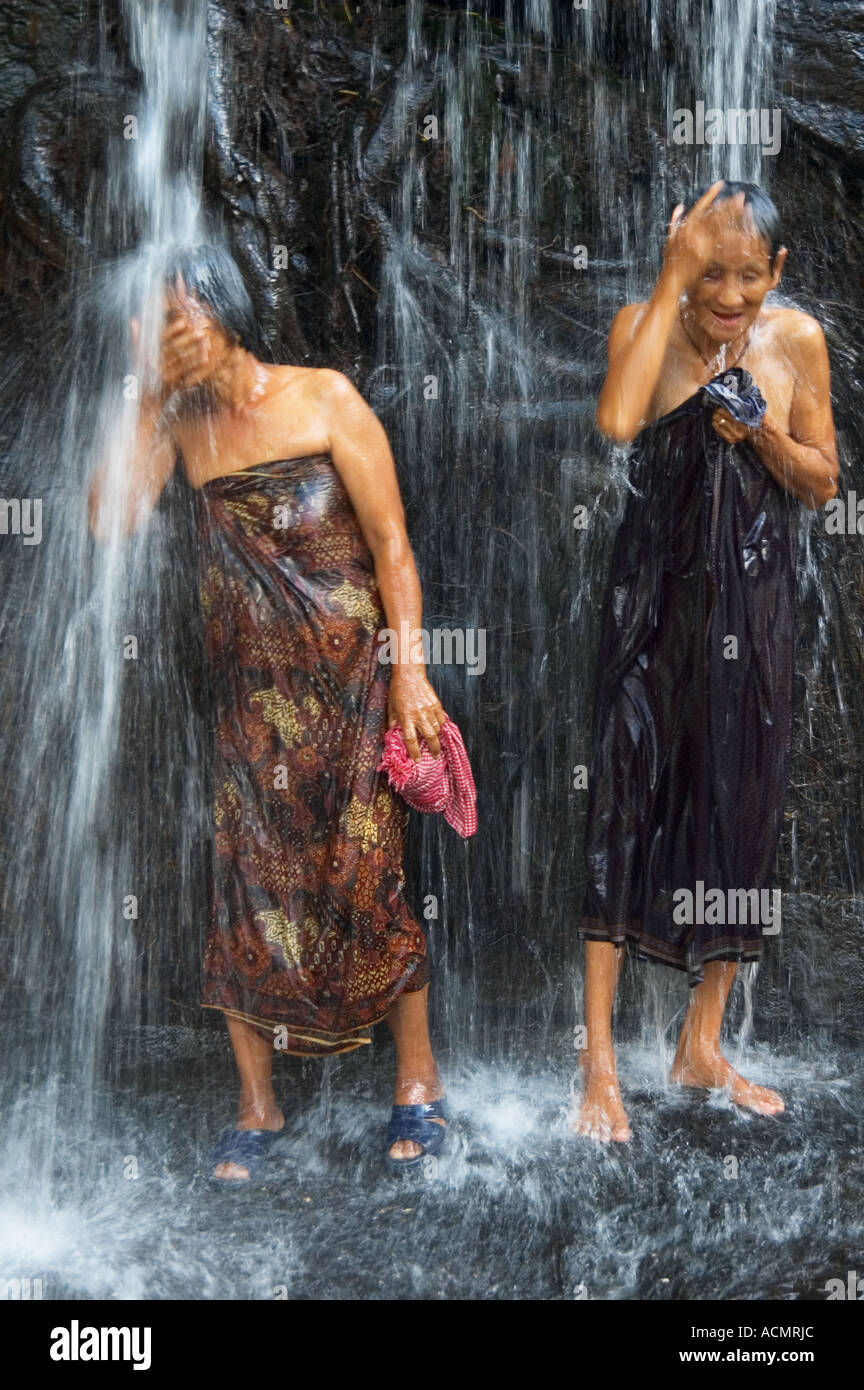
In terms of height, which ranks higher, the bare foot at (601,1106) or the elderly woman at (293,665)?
the elderly woman at (293,665)

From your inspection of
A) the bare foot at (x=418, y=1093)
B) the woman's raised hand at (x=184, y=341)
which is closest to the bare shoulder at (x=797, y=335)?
the woman's raised hand at (x=184, y=341)

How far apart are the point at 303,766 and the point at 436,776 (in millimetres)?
342

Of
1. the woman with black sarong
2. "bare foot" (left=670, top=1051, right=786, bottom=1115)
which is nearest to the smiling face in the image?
the woman with black sarong

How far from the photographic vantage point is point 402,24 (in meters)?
4.58

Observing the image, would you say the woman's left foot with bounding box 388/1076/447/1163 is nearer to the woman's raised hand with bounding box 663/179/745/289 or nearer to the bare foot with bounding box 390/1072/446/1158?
the bare foot with bounding box 390/1072/446/1158

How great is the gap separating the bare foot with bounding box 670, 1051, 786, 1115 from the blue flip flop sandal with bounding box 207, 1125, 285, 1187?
3.76ft

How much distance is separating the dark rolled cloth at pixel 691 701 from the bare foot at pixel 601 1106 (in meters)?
0.33

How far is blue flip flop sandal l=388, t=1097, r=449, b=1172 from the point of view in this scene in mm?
3846

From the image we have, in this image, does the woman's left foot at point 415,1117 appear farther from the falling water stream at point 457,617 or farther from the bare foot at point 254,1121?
the bare foot at point 254,1121

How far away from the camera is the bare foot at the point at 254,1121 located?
150 inches

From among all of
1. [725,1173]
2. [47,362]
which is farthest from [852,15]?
[725,1173]

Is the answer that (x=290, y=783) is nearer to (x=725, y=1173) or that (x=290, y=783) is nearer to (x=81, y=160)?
(x=725, y=1173)

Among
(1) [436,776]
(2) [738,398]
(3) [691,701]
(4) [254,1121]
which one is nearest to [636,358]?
(2) [738,398]
